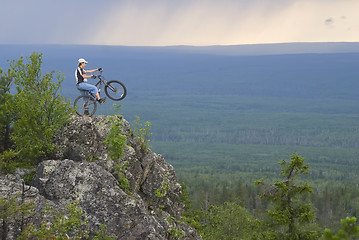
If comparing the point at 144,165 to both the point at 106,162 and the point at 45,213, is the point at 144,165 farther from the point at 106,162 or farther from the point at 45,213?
the point at 45,213

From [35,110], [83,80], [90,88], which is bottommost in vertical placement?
[35,110]

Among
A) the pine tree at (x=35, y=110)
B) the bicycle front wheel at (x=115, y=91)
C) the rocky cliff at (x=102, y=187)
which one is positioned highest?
the bicycle front wheel at (x=115, y=91)

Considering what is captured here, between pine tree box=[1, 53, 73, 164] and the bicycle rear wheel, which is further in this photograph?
the bicycle rear wheel

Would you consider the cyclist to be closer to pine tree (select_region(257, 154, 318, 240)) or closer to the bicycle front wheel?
the bicycle front wheel

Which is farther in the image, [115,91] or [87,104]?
[115,91]

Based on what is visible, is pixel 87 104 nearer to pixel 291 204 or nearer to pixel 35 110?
pixel 35 110

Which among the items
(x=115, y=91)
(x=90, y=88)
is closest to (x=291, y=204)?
(x=115, y=91)

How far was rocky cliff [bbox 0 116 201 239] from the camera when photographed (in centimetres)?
2659

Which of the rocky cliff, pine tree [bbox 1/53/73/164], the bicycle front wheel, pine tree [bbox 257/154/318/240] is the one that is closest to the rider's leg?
the bicycle front wheel

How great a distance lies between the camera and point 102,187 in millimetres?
28000

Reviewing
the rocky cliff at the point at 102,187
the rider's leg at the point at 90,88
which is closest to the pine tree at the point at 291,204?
the rocky cliff at the point at 102,187

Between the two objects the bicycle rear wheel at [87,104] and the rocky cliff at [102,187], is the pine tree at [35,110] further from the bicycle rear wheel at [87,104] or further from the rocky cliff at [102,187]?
the bicycle rear wheel at [87,104]

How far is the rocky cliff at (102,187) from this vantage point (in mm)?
26594

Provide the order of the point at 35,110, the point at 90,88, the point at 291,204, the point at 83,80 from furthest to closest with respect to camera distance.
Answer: the point at 90,88 → the point at 83,80 → the point at 291,204 → the point at 35,110
